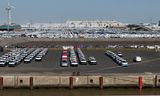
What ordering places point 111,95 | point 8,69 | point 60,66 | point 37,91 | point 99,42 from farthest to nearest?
point 99,42 → point 60,66 → point 8,69 → point 37,91 → point 111,95

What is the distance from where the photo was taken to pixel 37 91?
44438 millimetres

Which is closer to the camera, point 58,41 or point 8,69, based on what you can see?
point 8,69

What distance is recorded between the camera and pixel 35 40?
131 m

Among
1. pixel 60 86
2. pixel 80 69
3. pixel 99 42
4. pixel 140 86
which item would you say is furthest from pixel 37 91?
pixel 99 42

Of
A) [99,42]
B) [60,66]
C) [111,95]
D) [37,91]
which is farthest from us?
[99,42]

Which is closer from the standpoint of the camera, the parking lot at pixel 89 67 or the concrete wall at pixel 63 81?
the concrete wall at pixel 63 81

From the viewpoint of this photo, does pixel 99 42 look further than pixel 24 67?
Yes

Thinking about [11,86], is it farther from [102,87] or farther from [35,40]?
[35,40]

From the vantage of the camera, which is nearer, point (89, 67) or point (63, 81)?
point (63, 81)

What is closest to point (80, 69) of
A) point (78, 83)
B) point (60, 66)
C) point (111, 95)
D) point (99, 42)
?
point (60, 66)

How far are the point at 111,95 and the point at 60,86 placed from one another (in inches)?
259

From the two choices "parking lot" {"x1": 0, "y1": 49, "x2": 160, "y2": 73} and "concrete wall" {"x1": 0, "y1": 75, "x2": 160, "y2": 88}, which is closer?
"concrete wall" {"x1": 0, "y1": 75, "x2": 160, "y2": 88}

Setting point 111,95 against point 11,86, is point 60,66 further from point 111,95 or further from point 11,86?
point 111,95

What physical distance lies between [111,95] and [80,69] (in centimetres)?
1912
